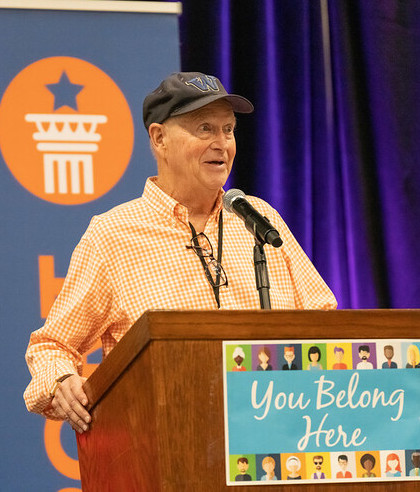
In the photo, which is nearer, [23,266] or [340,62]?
[23,266]

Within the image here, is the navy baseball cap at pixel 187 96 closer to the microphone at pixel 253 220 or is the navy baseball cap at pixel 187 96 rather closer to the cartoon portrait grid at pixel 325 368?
the microphone at pixel 253 220

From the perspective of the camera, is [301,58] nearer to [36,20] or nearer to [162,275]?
[36,20]

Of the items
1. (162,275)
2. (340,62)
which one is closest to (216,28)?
(340,62)

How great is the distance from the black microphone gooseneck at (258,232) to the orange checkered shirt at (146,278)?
325 mm

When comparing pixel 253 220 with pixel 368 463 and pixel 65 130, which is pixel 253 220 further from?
pixel 65 130

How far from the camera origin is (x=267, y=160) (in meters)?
3.56

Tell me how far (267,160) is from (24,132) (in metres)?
1.10

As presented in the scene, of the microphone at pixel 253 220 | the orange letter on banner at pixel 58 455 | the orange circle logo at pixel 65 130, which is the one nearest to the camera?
the microphone at pixel 253 220

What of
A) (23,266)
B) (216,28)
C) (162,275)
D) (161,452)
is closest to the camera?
(161,452)

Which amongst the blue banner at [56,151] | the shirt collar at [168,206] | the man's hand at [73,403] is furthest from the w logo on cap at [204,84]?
the man's hand at [73,403]

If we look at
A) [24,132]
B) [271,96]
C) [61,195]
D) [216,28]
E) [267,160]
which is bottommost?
[61,195]

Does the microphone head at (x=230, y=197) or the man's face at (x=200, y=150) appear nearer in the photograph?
the microphone head at (x=230, y=197)

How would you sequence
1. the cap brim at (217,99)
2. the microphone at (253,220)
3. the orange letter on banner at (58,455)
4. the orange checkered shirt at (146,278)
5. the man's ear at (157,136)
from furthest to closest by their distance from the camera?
the orange letter on banner at (58,455), the man's ear at (157,136), the cap brim at (217,99), the orange checkered shirt at (146,278), the microphone at (253,220)

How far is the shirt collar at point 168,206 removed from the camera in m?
2.17
